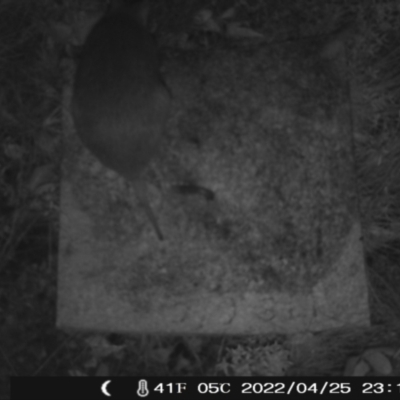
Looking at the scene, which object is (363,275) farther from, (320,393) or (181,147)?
(181,147)

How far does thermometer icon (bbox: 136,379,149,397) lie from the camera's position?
5.32 feet

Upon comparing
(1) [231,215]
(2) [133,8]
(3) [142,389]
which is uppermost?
(2) [133,8]

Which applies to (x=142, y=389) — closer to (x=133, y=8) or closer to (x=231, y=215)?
(x=231, y=215)

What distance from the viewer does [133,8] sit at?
57.7 inches

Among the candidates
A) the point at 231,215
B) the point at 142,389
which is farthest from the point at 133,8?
the point at 142,389

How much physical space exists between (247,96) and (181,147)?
8.9 inches

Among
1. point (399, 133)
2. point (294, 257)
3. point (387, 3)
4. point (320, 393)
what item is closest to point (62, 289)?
point (294, 257)

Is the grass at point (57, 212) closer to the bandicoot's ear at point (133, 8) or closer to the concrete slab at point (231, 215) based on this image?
the concrete slab at point (231, 215)

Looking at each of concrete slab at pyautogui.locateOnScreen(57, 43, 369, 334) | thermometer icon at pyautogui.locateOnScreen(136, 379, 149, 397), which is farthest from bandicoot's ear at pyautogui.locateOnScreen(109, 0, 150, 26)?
thermometer icon at pyautogui.locateOnScreen(136, 379, 149, 397)

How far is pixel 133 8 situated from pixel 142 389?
1.06 meters

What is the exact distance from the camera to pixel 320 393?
5.32 feet

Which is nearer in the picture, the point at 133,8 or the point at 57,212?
the point at 133,8

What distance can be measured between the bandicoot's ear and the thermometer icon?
1.01 metres

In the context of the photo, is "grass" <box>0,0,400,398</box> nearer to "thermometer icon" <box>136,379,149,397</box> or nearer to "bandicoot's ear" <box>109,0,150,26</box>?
"thermometer icon" <box>136,379,149,397</box>
